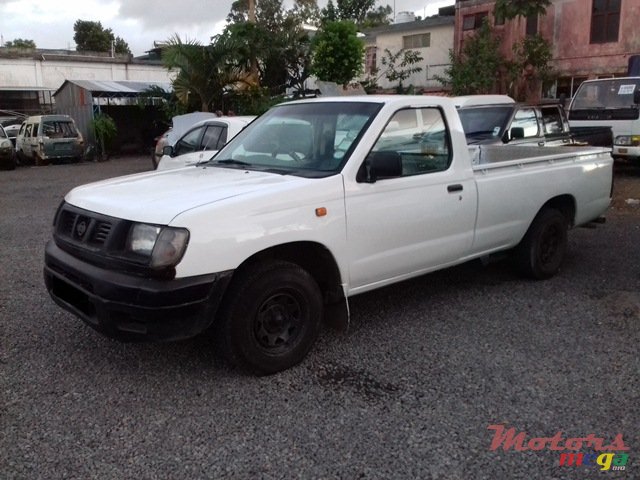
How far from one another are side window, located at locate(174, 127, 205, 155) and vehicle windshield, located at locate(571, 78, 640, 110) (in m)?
8.74

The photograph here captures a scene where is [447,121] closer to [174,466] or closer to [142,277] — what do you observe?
[142,277]

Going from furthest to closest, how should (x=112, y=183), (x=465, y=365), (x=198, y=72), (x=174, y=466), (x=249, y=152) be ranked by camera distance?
(x=198, y=72) < (x=249, y=152) < (x=112, y=183) < (x=465, y=365) < (x=174, y=466)

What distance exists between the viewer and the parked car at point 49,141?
21.2 m

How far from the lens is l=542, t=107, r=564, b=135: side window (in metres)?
10.2

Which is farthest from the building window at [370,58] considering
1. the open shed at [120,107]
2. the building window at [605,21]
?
the building window at [605,21]

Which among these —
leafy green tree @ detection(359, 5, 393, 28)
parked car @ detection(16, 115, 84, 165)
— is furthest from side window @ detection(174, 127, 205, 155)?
leafy green tree @ detection(359, 5, 393, 28)

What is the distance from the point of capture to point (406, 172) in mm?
4344

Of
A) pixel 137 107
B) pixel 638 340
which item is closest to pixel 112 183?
pixel 638 340

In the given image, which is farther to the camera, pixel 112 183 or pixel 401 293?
pixel 401 293

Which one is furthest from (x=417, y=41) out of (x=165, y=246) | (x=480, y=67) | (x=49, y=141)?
(x=165, y=246)

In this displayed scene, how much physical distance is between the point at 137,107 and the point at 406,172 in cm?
2368

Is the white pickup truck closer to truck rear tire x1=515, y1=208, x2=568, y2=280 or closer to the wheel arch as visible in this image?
the wheel arch

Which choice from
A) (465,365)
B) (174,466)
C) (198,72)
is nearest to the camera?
(174,466)

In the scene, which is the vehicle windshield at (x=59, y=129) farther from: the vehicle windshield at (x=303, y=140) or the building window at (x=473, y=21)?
the vehicle windshield at (x=303, y=140)
